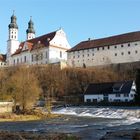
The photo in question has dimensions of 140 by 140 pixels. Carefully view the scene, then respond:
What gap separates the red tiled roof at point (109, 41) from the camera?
90.6m

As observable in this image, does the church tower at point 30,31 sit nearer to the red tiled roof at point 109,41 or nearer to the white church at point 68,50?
the white church at point 68,50

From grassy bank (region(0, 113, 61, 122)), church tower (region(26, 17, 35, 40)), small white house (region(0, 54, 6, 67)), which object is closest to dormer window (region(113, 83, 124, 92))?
grassy bank (region(0, 113, 61, 122))

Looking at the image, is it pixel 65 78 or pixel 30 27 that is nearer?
pixel 65 78

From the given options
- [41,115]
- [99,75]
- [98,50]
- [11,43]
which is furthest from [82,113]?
[11,43]

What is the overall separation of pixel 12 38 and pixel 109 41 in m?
43.1

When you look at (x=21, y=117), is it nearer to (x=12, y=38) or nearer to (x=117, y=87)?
(x=117, y=87)

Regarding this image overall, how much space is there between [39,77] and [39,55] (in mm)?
14734

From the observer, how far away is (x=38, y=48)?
110 metres

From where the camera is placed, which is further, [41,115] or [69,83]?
[69,83]

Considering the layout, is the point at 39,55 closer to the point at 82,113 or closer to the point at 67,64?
the point at 67,64

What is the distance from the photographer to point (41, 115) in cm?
5122

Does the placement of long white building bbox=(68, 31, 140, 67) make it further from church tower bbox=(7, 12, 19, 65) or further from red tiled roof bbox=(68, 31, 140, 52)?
church tower bbox=(7, 12, 19, 65)

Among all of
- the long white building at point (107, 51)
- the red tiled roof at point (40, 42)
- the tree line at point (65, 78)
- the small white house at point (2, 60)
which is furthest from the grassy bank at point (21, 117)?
the small white house at point (2, 60)

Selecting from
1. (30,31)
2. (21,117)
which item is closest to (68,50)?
(30,31)
